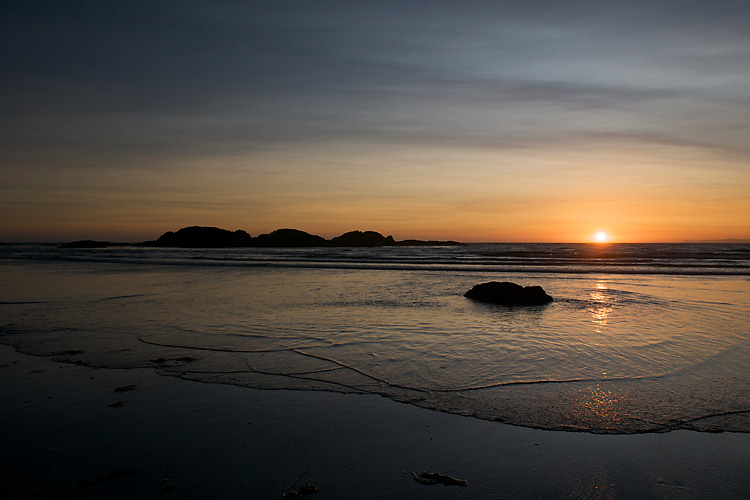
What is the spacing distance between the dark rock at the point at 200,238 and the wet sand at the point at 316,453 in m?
111

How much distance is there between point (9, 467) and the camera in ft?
12.4

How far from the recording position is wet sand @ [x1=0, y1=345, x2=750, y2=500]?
138 inches

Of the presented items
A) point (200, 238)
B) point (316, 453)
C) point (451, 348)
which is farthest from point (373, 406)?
point (200, 238)

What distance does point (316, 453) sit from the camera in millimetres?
4059

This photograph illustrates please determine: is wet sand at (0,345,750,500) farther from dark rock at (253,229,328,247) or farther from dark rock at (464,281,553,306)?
dark rock at (253,229,328,247)

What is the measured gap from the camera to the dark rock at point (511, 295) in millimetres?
13308

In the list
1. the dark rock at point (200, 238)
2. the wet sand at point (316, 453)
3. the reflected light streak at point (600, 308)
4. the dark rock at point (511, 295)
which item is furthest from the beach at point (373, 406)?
the dark rock at point (200, 238)

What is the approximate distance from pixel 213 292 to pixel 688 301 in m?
15.6

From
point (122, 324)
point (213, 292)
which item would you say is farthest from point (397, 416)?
point (213, 292)

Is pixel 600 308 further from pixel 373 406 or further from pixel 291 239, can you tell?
pixel 291 239

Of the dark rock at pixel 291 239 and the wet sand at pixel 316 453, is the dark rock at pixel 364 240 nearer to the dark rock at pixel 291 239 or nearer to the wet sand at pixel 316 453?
the dark rock at pixel 291 239

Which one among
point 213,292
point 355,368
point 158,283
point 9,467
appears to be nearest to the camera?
point 9,467

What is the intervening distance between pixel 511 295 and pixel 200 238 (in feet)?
363

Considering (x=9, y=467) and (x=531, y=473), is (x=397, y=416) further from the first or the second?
(x=9, y=467)
